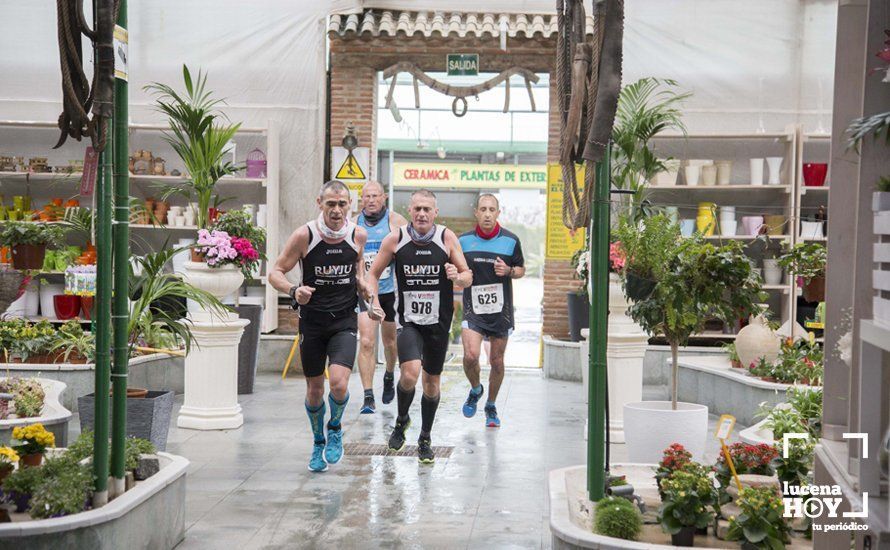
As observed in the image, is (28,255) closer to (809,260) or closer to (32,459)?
(32,459)

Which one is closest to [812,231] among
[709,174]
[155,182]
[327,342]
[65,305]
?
[709,174]

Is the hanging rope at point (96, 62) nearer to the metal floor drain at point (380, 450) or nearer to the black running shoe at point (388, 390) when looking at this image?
the metal floor drain at point (380, 450)

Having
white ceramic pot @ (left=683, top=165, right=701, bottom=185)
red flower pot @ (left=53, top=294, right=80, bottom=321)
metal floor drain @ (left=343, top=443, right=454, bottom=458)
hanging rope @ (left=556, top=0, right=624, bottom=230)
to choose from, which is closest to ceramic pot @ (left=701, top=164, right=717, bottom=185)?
white ceramic pot @ (left=683, top=165, right=701, bottom=185)

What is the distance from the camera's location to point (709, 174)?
12.2 meters

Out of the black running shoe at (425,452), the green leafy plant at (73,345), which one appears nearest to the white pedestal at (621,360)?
the black running shoe at (425,452)

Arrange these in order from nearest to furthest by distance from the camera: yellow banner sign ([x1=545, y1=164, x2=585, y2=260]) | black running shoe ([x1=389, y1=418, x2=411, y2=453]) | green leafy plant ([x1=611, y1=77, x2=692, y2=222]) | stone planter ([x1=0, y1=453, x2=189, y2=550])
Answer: stone planter ([x1=0, y1=453, x2=189, y2=550]) → black running shoe ([x1=389, y1=418, x2=411, y2=453]) → green leafy plant ([x1=611, y1=77, x2=692, y2=222]) → yellow banner sign ([x1=545, y1=164, x2=585, y2=260])

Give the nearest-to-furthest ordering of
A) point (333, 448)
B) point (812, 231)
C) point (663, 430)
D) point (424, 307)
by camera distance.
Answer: point (663, 430) < point (333, 448) < point (424, 307) < point (812, 231)

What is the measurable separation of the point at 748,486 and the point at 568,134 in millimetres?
1784

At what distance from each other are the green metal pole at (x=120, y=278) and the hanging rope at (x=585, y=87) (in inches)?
78.2

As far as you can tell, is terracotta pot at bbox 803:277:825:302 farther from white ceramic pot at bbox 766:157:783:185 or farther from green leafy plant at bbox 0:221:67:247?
green leafy plant at bbox 0:221:67:247

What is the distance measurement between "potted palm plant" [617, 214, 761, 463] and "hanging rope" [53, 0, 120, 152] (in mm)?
3077

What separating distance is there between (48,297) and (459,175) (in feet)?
35.4

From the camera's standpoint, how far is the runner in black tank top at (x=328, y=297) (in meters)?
6.80

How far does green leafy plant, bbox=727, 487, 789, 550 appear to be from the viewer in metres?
4.37
